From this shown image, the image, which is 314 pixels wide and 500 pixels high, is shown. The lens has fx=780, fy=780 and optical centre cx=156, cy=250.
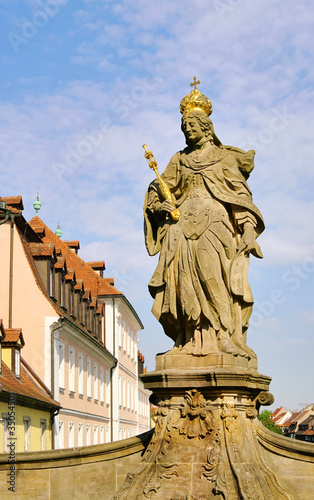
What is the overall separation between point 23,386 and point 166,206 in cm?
1653

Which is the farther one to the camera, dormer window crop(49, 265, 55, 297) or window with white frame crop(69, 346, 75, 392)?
window with white frame crop(69, 346, 75, 392)

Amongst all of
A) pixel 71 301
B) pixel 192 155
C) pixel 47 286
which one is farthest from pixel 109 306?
pixel 192 155

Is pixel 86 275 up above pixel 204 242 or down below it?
above

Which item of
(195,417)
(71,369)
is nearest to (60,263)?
(71,369)

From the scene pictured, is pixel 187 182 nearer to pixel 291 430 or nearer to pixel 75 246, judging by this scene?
pixel 75 246

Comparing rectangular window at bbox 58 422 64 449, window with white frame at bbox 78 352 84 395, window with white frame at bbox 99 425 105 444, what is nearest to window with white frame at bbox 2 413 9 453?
rectangular window at bbox 58 422 64 449

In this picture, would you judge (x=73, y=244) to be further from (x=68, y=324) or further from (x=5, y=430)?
(x=5, y=430)

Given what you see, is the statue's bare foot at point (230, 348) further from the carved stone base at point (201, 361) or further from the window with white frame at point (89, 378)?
the window with white frame at point (89, 378)

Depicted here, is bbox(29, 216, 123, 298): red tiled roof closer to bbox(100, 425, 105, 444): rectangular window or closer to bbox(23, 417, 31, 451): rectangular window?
bbox(100, 425, 105, 444): rectangular window

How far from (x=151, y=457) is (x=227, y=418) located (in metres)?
0.80

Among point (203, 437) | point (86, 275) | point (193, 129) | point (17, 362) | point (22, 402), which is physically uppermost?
point (86, 275)

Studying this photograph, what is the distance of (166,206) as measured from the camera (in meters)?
7.53

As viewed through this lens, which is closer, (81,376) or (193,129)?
(193,129)

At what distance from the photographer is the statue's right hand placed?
24.6 ft
